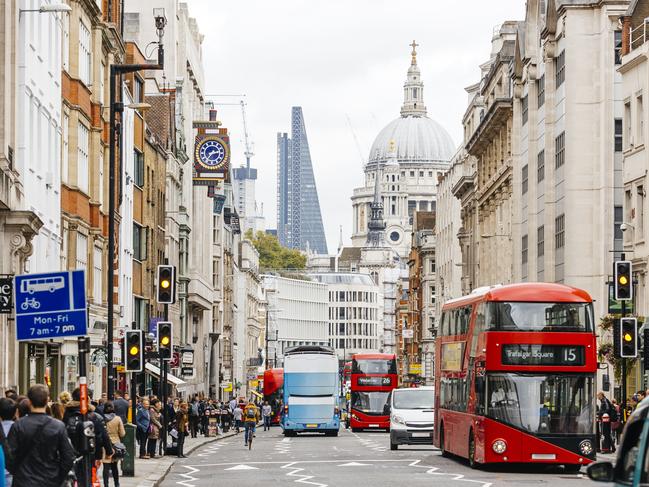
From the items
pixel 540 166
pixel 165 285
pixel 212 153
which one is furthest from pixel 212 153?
pixel 165 285

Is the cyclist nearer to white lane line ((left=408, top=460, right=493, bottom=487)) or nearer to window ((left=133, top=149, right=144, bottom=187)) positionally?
white lane line ((left=408, top=460, right=493, bottom=487))

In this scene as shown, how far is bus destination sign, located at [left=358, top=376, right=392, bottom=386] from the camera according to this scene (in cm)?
7762

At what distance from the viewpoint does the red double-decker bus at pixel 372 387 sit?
7756 centimetres

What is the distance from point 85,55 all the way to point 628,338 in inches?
722

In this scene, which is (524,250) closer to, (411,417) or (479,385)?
(411,417)

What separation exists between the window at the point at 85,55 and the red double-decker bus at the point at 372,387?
31156 mm

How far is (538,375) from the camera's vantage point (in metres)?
33.7

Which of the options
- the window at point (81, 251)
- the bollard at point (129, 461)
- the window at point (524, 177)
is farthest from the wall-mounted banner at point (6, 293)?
the window at point (524, 177)

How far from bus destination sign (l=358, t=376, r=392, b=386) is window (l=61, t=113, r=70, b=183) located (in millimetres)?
34673

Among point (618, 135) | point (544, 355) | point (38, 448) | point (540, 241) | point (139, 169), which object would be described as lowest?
point (38, 448)

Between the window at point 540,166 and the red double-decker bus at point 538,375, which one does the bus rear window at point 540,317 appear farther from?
the window at point 540,166

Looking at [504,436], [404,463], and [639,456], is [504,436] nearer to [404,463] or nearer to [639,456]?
[404,463]

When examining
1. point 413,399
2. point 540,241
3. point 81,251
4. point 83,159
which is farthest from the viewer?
point 540,241

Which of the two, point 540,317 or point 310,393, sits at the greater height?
point 540,317
